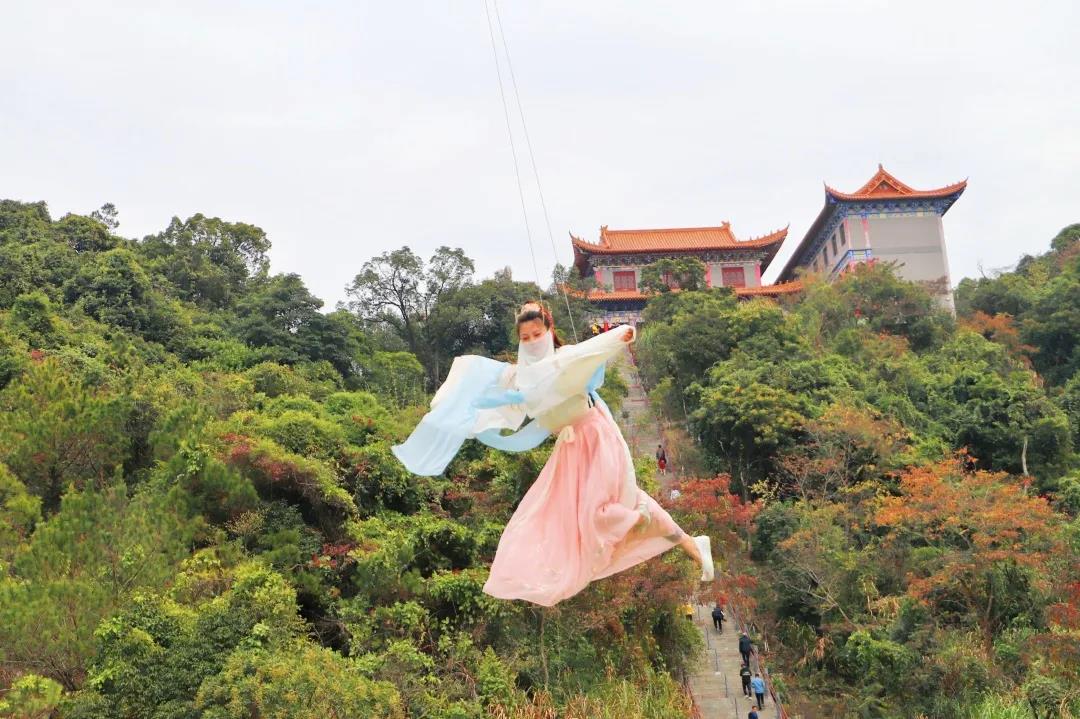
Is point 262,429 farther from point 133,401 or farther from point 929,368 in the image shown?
point 929,368

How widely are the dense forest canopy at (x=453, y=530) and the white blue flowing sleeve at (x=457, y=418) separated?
518cm

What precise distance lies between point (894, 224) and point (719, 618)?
19.1 m

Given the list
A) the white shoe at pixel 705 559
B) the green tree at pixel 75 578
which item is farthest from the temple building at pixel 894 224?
the white shoe at pixel 705 559

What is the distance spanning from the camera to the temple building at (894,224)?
2925 cm

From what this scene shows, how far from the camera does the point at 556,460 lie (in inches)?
154

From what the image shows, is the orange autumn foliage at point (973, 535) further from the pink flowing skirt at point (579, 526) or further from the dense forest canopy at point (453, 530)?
the pink flowing skirt at point (579, 526)

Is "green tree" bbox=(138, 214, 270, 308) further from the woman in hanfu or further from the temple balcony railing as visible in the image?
the woman in hanfu

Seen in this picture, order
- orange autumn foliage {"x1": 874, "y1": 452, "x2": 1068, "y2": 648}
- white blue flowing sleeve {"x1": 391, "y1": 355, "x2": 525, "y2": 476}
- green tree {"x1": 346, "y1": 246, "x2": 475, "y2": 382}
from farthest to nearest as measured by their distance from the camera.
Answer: green tree {"x1": 346, "y1": 246, "x2": 475, "y2": 382} < orange autumn foliage {"x1": 874, "y1": 452, "x2": 1068, "y2": 648} < white blue flowing sleeve {"x1": 391, "y1": 355, "x2": 525, "y2": 476}

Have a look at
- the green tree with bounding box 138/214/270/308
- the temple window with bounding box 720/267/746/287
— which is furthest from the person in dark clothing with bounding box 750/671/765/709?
the temple window with bounding box 720/267/746/287

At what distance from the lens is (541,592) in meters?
3.59

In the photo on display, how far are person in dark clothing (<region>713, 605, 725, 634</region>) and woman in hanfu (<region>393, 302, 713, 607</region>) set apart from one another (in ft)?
33.3

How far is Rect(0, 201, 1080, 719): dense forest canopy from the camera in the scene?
29.6ft

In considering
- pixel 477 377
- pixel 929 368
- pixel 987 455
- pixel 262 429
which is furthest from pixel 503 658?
pixel 929 368

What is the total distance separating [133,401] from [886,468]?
10.3 meters
